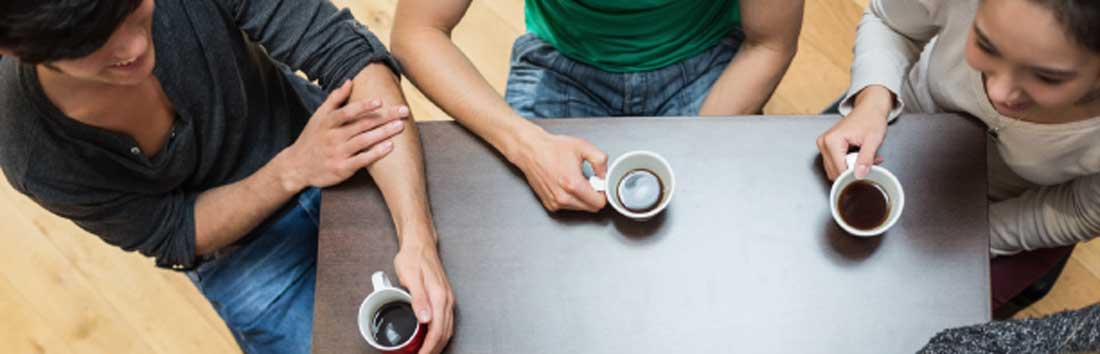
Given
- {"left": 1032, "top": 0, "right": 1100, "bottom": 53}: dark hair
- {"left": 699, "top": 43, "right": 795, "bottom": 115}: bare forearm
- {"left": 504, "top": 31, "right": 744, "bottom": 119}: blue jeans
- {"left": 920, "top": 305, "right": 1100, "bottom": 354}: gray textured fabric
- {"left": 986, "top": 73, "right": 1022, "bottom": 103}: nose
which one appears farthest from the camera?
{"left": 504, "top": 31, "right": 744, "bottom": 119}: blue jeans

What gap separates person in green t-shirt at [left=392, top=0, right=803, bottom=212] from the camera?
1145mm

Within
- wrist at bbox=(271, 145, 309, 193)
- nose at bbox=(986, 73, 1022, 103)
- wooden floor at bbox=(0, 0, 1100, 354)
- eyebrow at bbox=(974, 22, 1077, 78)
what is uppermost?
eyebrow at bbox=(974, 22, 1077, 78)

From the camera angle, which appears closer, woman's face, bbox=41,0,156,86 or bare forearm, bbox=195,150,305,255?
woman's face, bbox=41,0,156,86

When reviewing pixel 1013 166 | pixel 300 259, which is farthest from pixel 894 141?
pixel 300 259

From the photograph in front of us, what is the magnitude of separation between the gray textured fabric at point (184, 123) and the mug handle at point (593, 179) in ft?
1.30

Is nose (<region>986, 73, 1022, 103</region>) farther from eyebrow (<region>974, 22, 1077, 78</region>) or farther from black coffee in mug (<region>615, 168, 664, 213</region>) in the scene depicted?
black coffee in mug (<region>615, 168, 664, 213</region>)

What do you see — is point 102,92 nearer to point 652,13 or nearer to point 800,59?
point 652,13

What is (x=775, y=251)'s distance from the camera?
41.9 inches

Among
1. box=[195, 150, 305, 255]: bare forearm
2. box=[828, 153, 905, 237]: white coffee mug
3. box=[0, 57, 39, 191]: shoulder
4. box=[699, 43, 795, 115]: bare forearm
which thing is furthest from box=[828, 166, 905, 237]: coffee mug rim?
box=[0, 57, 39, 191]: shoulder

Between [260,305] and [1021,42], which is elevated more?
[1021,42]

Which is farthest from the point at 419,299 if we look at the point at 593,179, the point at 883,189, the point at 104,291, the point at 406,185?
the point at 104,291

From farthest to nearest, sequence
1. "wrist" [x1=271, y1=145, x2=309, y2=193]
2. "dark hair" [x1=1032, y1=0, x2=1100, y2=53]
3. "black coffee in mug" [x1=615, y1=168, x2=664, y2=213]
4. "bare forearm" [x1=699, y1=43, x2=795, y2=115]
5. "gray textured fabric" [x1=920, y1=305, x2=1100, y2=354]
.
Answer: "bare forearm" [x1=699, y1=43, x2=795, y2=115]
"wrist" [x1=271, y1=145, x2=309, y2=193]
"black coffee in mug" [x1=615, y1=168, x2=664, y2=213]
"dark hair" [x1=1032, y1=0, x2=1100, y2=53]
"gray textured fabric" [x1=920, y1=305, x2=1100, y2=354]

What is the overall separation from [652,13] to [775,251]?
0.52 metres

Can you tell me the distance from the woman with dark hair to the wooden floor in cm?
74
